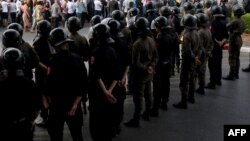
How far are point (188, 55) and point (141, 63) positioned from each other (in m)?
1.45

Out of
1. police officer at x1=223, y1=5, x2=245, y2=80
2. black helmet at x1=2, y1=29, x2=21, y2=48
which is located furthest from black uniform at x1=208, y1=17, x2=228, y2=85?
black helmet at x1=2, y1=29, x2=21, y2=48

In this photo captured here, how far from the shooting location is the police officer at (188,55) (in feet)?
30.6

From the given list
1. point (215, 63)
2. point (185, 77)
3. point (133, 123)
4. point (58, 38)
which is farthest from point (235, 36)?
point (58, 38)

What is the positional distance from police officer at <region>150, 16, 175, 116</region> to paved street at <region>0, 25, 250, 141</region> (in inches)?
11.4

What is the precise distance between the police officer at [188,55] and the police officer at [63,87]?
12.5ft

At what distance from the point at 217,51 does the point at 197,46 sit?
221 cm

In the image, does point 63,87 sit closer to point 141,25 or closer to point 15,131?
point 15,131

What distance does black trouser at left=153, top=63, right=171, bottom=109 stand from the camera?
9234 millimetres

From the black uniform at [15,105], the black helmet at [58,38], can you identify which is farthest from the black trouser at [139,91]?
the black uniform at [15,105]

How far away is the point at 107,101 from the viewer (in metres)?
6.37

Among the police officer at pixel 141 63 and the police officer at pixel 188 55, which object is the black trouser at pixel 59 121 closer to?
the police officer at pixel 141 63

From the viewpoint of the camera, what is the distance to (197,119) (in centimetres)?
903

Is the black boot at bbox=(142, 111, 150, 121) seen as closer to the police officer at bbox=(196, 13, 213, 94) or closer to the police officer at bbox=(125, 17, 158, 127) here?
the police officer at bbox=(125, 17, 158, 127)

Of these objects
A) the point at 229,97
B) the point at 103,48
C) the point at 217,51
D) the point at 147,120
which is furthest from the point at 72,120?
the point at 217,51
